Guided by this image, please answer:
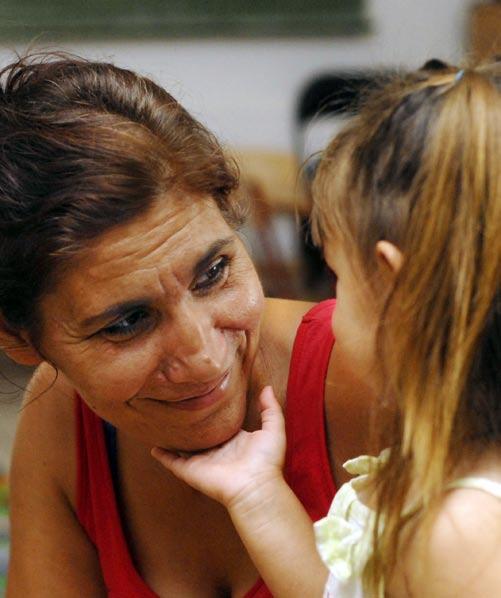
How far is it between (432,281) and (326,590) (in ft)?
1.43

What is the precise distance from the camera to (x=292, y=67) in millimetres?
5938

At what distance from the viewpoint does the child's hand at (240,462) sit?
5.32 feet

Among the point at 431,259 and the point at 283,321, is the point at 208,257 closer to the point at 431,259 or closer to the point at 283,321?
the point at 283,321

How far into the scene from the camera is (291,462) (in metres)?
1.81

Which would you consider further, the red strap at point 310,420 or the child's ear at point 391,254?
the red strap at point 310,420

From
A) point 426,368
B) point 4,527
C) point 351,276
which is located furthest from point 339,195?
point 4,527

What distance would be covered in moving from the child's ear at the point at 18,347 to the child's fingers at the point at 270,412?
345 millimetres

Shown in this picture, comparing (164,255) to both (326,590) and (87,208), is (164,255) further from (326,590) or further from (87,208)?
(326,590)

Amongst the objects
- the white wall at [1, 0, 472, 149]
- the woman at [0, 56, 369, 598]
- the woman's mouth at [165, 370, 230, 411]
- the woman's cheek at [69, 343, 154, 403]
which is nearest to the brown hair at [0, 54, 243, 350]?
the woman at [0, 56, 369, 598]

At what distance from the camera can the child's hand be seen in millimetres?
1622

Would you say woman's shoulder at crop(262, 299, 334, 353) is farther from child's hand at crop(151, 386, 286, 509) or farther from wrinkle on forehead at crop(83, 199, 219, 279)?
wrinkle on forehead at crop(83, 199, 219, 279)

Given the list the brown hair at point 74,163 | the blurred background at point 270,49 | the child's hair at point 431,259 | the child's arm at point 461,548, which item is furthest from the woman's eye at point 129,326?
the blurred background at point 270,49

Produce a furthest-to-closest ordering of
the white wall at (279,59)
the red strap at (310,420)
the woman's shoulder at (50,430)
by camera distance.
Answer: the white wall at (279,59), the woman's shoulder at (50,430), the red strap at (310,420)

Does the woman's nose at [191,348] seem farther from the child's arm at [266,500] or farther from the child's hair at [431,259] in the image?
the child's hair at [431,259]
